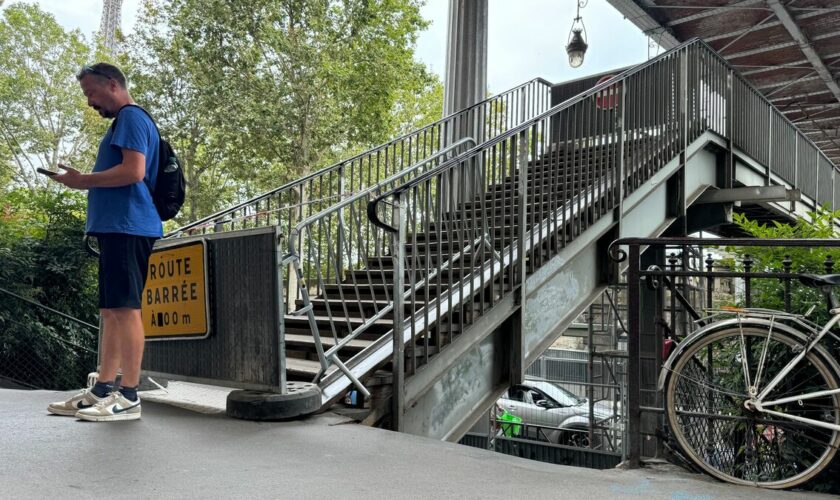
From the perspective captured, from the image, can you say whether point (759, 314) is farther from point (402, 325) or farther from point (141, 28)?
point (141, 28)

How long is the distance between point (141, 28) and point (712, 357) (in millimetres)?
18057

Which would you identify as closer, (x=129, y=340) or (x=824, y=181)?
(x=129, y=340)

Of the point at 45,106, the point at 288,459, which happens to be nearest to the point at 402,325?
the point at 288,459

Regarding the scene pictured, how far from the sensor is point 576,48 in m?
12.6

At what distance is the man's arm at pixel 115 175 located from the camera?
2.98 metres

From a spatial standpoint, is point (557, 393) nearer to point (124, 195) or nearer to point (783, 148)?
point (783, 148)

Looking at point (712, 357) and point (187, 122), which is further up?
point (187, 122)

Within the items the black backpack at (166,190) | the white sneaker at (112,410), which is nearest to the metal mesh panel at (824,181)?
the black backpack at (166,190)

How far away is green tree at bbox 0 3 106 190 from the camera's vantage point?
25266 millimetres

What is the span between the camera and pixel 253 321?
356 cm

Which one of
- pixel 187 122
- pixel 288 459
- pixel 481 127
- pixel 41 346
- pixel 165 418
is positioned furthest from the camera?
pixel 187 122

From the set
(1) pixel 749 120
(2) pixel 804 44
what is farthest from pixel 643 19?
(1) pixel 749 120

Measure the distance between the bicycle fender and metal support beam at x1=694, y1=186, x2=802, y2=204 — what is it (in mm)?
5908

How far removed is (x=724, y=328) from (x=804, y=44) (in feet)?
52.0
